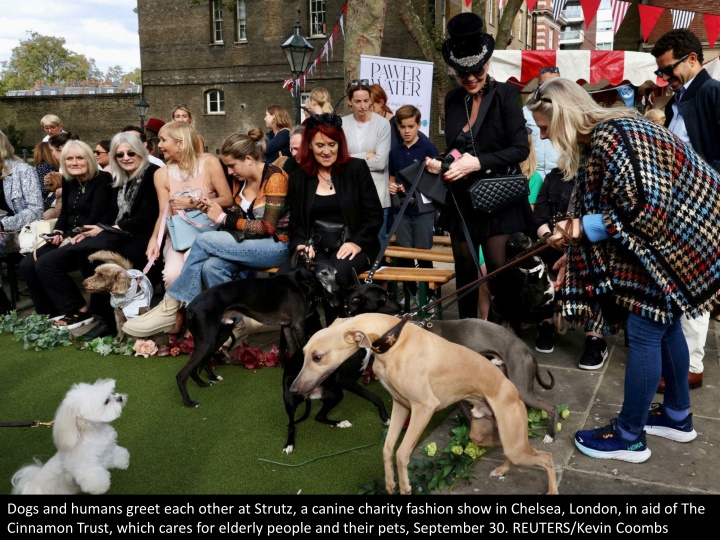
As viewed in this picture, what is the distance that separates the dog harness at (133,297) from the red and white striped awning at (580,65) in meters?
7.90

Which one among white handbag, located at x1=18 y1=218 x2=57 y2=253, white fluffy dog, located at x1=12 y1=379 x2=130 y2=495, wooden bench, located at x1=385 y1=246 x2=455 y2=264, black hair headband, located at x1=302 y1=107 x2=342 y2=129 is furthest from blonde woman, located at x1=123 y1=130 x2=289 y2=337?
white fluffy dog, located at x1=12 y1=379 x2=130 y2=495

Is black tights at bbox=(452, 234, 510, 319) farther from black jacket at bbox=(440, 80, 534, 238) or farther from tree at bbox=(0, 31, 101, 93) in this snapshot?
tree at bbox=(0, 31, 101, 93)

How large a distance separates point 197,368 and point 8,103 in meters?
38.0

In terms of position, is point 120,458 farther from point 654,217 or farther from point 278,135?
point 278,135

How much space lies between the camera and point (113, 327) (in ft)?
20.1

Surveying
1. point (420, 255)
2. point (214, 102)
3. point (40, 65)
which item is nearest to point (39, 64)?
point (40, 65)

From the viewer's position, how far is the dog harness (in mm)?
5621

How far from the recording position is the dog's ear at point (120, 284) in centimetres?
554

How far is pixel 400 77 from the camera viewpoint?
8578 mm

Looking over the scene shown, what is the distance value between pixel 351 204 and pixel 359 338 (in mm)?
2535

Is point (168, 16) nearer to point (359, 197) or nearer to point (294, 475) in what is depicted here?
point (359, 197)

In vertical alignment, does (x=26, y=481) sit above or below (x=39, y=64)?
below

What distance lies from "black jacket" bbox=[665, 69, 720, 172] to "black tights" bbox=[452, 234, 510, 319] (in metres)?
1.69

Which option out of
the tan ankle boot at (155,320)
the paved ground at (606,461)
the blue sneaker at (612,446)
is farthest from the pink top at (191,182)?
the blue sneaker at (612,446)
